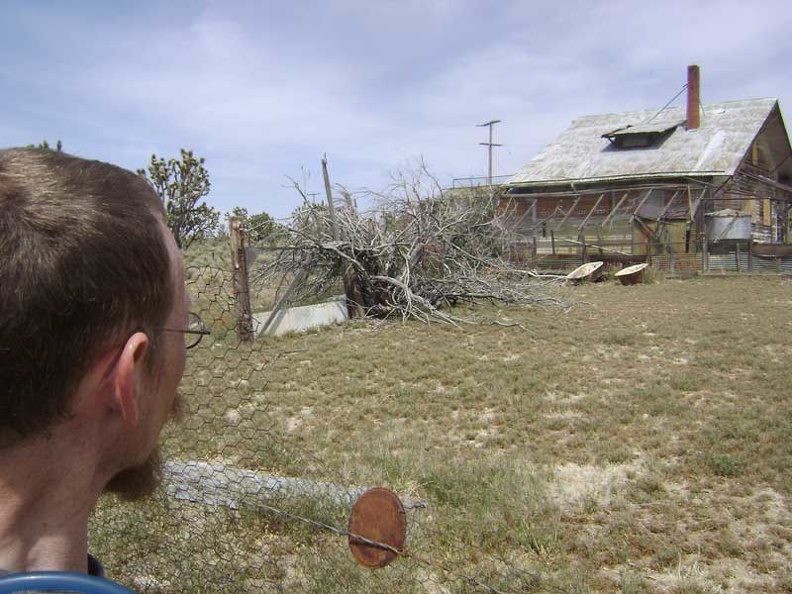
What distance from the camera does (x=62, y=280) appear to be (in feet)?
2.32

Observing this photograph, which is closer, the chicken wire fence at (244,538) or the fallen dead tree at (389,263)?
the chicken wire fence at (244,538)

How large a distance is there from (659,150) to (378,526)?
964 inches

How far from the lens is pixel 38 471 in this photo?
764 millimetres

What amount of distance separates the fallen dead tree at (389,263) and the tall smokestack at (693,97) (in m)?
15.4

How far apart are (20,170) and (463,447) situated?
13.4ft

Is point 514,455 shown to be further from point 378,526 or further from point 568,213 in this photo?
point 568,213

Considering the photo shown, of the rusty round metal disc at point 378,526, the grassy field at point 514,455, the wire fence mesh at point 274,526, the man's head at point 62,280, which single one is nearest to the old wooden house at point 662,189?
the grassy field at point 514,455

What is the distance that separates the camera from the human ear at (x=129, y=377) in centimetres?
76

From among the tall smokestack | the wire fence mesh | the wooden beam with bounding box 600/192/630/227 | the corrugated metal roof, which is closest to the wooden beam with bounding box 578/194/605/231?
the wooden beam with bounding box 600/192/630/227

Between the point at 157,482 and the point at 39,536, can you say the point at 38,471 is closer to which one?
Result: the point at 39,536

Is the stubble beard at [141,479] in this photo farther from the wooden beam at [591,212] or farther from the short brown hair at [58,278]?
the wooden beam at [591,212]

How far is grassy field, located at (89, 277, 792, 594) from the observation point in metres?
2.71

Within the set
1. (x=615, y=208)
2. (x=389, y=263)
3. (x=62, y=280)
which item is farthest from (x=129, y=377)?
(x=615, y=208)

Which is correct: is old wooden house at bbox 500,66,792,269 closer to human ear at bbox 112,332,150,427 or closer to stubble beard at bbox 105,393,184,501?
stubble beard at bbox 105,393,184,501
